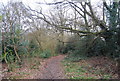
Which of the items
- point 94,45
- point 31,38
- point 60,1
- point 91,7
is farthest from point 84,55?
point 31,38

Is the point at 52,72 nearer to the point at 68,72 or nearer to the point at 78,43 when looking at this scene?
the point at 68,72

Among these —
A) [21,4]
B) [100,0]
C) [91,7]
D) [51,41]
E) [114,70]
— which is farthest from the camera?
[51,41]

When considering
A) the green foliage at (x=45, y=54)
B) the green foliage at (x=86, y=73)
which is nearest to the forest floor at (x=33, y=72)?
the green foliage at (x=86, y=73)

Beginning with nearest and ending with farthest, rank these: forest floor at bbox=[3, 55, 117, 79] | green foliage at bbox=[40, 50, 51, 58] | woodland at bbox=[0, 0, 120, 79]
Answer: forest floor at bbox=[3, 55, 117, 79] < woodland at bbox=[0, 0, 120, 79] < green foliage at bbox=[40, 50, 51, 58]

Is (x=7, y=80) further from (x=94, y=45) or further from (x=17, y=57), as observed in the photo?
(x=94, y=45)

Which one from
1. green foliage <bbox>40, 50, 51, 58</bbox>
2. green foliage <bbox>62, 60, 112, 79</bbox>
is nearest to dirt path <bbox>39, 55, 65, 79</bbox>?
green foliage <bbox>62, 60, 112, 79</bbox>

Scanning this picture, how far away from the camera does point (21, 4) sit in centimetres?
862

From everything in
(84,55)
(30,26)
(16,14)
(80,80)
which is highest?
(16,14)

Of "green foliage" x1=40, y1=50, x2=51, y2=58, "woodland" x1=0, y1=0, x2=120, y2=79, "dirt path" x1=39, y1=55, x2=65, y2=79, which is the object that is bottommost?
"green foliage" x1=40, y1=50, x2=51, y2=58

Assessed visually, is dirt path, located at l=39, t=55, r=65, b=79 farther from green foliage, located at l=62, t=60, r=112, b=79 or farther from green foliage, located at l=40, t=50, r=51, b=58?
green foliage, located at l=40, t=50, r=51, b=58

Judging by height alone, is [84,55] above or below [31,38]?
below

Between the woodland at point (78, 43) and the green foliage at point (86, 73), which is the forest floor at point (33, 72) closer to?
the woodland at point (78, 43)

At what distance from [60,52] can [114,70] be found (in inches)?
482

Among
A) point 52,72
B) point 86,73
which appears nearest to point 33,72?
point 52,72
